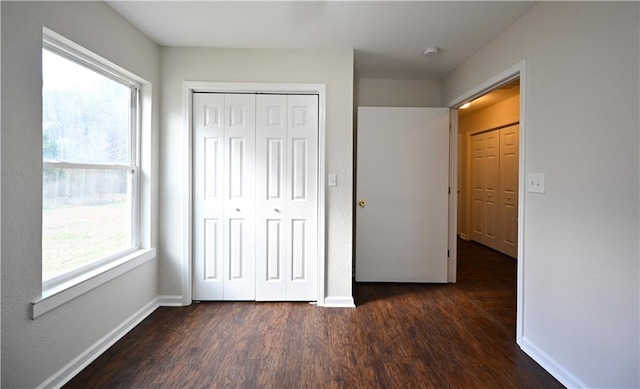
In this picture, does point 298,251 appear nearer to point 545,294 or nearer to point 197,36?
point 545,294

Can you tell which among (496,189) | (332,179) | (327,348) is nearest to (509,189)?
(496,189)

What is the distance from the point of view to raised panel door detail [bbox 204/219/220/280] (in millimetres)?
2621

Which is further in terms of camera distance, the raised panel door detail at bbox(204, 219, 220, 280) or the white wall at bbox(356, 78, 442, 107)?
the white wall at bbox(356, 78, 442, 107)

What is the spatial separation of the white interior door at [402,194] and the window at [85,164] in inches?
84.6

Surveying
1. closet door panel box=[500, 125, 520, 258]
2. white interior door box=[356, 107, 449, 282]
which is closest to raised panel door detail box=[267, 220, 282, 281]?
white interior door box=[356, 107, 449, 282]

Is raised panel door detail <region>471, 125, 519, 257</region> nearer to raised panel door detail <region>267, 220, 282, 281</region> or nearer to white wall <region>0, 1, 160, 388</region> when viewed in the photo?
raised panel door detail <region>267, 220, 282, 281</region>

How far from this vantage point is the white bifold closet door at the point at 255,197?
2.59m

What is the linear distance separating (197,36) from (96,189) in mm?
1419

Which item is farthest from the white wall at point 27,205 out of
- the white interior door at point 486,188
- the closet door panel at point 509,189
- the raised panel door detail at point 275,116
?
the white interior door at point 486,188

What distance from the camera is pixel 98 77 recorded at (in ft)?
6.45

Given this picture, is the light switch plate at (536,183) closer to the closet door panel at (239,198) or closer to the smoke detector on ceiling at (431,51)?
the smoke detector on ceiling at (431,51)

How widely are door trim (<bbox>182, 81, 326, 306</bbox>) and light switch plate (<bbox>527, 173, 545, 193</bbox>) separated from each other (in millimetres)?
1513

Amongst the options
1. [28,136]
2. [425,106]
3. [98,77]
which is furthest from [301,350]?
[425,106]

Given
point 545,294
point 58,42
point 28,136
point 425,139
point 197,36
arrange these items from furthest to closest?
point 425,139 → point 197,36 → point 545,294 → point 58,42 → point 28,136
